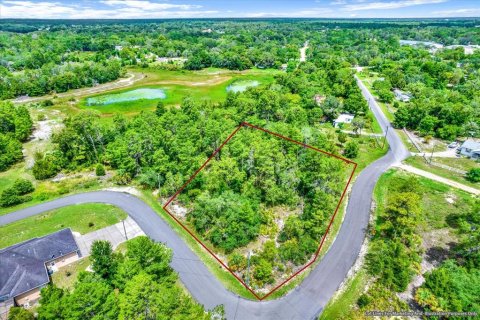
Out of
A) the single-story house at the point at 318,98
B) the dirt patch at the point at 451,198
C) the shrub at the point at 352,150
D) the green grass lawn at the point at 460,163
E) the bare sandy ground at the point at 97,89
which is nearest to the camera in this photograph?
the dirt patch at the point at 451,198

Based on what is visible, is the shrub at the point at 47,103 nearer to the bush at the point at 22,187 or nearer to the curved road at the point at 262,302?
the bush at the point at 22,187

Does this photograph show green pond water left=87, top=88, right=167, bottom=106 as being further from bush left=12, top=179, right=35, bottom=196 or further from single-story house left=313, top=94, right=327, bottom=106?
bush left=12, top=179, right=35, bottom=196

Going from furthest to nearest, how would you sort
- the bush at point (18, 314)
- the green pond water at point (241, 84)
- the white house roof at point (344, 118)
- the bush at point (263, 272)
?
the green pond water at point (241, 84) → the white house roof at point (344, 118) → the bush at point (263, 272) → the bush at point (18, 314)

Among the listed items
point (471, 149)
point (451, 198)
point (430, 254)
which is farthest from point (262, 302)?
point (471, 149)

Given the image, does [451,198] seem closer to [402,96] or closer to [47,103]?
[402,96]

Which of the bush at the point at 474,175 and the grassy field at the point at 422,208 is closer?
the grassy field at the point at 422,208

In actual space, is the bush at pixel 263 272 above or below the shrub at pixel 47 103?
above

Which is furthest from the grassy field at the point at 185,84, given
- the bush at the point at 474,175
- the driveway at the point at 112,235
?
the bush at the point at 474,175
